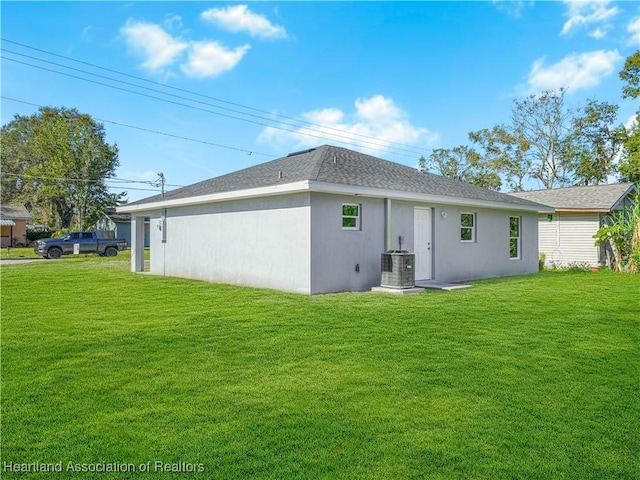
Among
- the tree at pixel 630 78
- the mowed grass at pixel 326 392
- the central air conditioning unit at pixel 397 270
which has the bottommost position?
the mowed grass at pixel 326 392

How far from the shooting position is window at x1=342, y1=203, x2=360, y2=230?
10383mm

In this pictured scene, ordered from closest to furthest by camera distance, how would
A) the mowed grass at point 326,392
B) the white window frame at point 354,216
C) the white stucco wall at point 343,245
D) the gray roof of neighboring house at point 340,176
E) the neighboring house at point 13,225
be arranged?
the mowed grass at point 326,392 → the white stucco wall at point 343,245 → the white window frame at point 354,216 → the gray roof of neighboring house at point 340,176 → the neighboring house at point 13,225

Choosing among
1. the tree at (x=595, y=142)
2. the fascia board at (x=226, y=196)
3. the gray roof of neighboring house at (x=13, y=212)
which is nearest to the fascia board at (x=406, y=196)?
the fascia board at (x=226, y=196)

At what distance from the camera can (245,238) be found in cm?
1151

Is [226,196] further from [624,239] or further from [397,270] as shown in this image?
[624,239]

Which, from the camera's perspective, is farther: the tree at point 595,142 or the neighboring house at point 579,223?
the tree at point 595,142

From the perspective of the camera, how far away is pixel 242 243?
38.1ft

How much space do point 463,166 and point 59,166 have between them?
35548 mm

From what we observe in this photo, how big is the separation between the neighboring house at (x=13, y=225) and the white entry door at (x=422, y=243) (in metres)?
36.0

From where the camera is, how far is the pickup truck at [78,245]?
2345 centimetres

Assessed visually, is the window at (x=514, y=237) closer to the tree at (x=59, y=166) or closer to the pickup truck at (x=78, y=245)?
the pickup truck at (x=78, y=245)

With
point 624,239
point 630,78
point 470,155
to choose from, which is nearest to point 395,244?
point 624,239

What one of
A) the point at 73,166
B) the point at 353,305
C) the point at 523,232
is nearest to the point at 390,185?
the point at 353,305

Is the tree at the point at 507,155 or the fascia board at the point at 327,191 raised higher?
the tree at the point at 507,155
